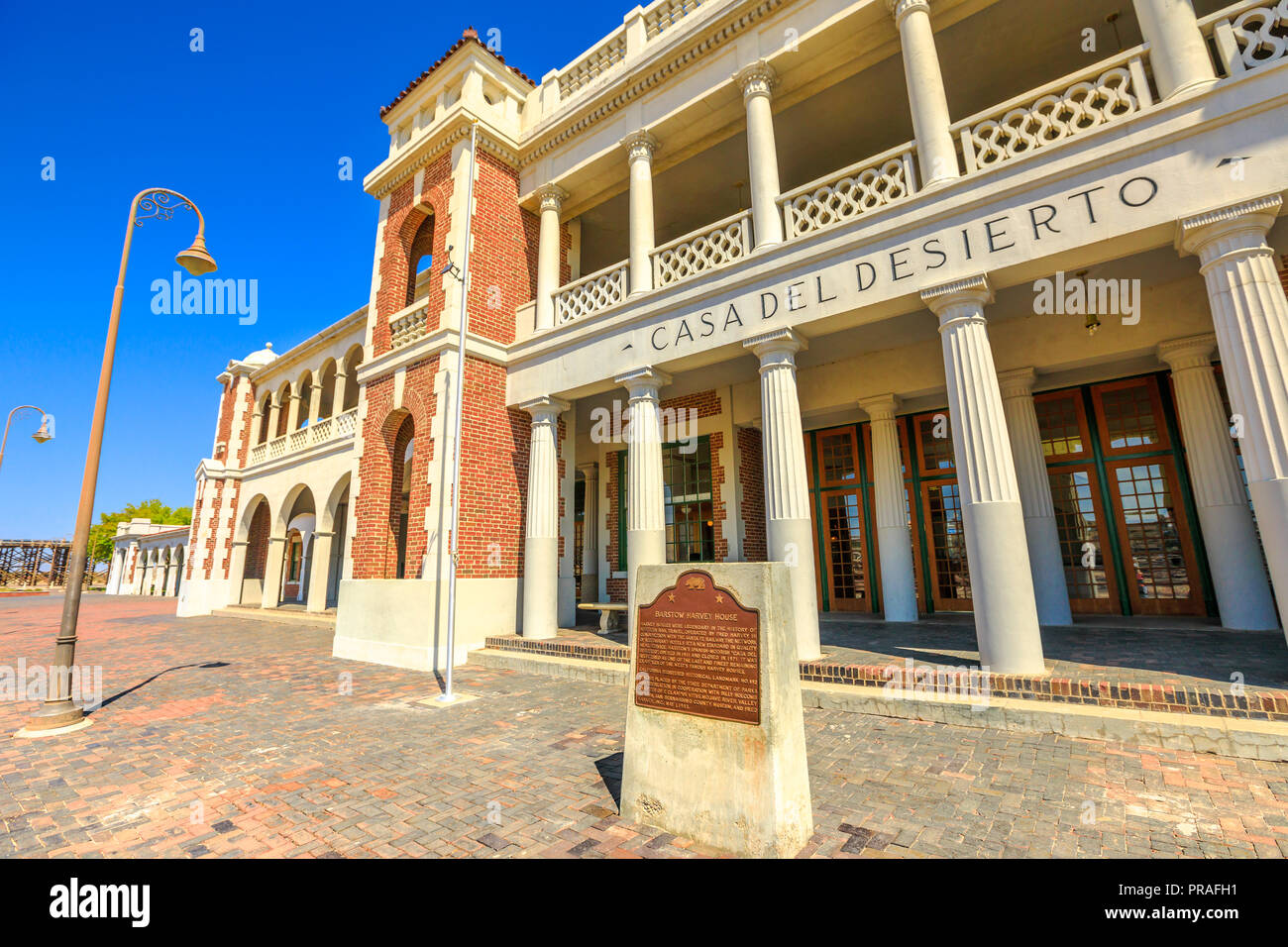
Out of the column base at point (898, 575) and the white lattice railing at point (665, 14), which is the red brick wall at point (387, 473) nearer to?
the white lattice railing at point (665, 14)

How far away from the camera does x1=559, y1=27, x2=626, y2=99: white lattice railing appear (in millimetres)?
10289

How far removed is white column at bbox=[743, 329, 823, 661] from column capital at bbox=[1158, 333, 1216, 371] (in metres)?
5.60

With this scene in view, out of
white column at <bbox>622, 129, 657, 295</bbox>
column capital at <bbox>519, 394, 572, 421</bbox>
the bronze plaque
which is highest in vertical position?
white column at <bbox>622, 129, 657, 295</bbox>

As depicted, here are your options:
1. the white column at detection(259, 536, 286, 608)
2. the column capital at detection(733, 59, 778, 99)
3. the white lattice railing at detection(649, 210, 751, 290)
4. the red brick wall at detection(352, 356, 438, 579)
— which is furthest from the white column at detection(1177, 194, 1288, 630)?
the white column at detection(259, 536, 286, 608)

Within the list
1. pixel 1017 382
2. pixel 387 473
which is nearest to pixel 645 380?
pixel 387 473

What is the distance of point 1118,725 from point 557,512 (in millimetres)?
8188

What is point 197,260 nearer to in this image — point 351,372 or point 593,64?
point 593,64

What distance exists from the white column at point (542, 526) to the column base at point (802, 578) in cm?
442

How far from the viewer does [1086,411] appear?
394 inches

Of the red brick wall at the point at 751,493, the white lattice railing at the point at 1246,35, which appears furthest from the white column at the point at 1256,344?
the red brick wall at the point at 751,493

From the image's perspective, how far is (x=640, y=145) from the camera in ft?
31.8

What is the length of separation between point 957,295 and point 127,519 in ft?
278

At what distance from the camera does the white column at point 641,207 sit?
915 cm

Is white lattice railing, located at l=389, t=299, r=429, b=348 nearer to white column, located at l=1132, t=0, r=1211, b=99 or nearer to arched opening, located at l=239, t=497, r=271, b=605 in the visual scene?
white column, located at l=1132, t=0, r=1211, b=99
